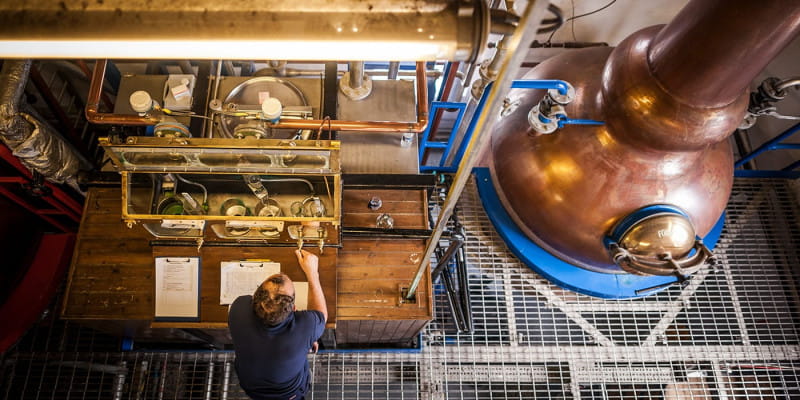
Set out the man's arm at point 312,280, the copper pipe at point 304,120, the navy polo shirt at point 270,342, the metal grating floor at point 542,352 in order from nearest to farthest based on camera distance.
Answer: the navy polo shirt at point 270,342, the man's arm at point 312,280, the copper pipe at point 304,120, the metal grating floor at point 542,352

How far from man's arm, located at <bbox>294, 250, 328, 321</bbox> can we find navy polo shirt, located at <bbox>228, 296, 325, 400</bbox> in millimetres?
124

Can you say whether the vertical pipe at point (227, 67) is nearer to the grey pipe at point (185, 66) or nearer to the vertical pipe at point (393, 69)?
the grey pipe at point (185, 66)

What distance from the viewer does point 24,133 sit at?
2.74 meters

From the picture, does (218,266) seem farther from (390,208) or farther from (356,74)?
(356,74)

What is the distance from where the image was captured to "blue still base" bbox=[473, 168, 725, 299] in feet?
11.1

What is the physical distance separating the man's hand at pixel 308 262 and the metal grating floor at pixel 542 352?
109cm

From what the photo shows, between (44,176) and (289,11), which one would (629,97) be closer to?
(289,11)

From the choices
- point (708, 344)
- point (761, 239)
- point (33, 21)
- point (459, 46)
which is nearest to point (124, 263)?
point (33, 21)

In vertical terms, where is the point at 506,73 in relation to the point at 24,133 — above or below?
below

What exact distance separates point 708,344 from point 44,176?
5288mm

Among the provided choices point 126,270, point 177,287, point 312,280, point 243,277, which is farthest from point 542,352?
point 126,270

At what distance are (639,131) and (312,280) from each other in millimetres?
2174

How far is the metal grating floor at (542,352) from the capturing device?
3273 millimetres

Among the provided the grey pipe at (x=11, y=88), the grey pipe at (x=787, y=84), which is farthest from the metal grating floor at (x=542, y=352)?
the grey pipe at (x=11, y=88)
